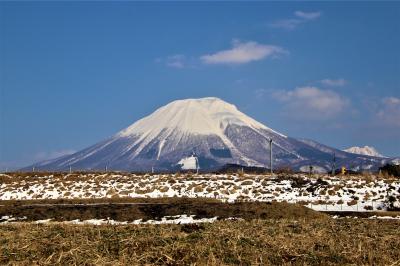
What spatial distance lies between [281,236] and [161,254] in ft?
11.3

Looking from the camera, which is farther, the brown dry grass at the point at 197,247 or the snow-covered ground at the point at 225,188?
the snow-covered ground at the point at 225,188

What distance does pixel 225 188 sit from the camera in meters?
62.2

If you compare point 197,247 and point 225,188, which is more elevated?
point 197,247

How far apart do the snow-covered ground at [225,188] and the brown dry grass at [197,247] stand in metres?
39.6

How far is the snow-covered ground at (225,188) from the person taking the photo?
55.8 m

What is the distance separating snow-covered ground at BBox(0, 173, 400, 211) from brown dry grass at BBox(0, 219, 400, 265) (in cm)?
3956

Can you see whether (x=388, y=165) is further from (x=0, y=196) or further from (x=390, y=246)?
(x=390, y=246)

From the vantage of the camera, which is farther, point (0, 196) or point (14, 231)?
point (0, 196)

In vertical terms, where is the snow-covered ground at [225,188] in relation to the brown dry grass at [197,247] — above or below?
below

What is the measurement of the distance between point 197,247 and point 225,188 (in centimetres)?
5151

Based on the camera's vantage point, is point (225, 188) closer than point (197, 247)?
No

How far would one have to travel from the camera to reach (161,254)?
34.0 feet

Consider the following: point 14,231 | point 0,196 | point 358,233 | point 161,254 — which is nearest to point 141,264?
point 161,254

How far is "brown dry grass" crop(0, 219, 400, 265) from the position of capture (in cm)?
1016
